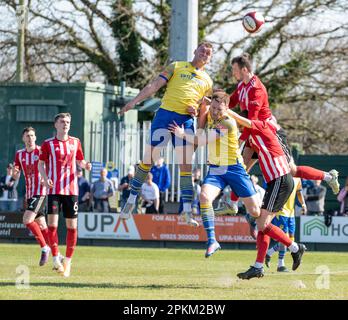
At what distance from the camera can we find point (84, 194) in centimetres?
2627

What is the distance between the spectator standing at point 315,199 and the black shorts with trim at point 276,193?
12047 millimetres

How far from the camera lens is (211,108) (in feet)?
41.4

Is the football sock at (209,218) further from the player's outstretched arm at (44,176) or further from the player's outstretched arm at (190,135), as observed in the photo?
the player's outstretched arm at (44,176)

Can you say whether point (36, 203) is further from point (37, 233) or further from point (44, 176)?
point (44, 176)

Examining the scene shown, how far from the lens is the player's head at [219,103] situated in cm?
1247

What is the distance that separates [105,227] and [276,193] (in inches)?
501

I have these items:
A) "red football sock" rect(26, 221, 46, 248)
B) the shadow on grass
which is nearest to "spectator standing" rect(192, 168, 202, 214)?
"red football sock" rect(26, 221, 46, 248)

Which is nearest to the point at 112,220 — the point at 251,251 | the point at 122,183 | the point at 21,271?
the point at 122,183

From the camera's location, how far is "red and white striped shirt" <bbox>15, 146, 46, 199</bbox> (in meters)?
15.7

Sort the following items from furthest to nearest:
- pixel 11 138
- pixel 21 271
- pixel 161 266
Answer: pixel 11 138, pixel 161 266, pixel 21 271

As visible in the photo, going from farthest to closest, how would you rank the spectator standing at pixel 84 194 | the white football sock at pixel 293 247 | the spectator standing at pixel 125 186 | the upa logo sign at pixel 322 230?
1. the spectator standing at pixel 84 194
2. the spectator standing at pixel 125 186
3. the upa logo sign at pixel 322 230
4. the white football sock at pixel 293 247

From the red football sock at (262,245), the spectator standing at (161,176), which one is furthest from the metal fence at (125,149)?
the red football sock at (262,245)
